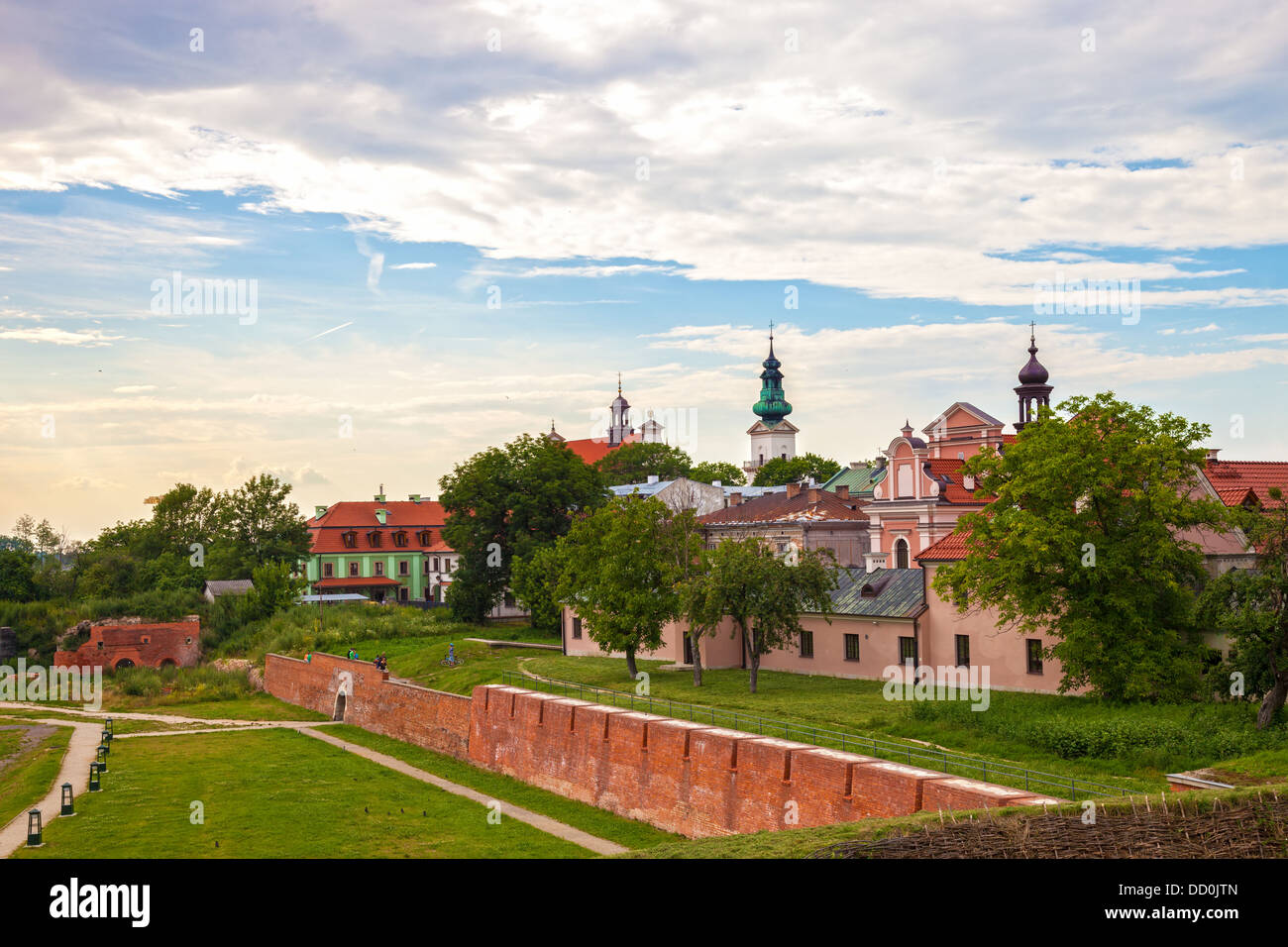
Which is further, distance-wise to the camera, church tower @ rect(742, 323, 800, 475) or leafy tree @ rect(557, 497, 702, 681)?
church tower @ rect(742, 323, 800, 475)

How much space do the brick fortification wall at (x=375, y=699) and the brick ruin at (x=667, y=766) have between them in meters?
0.08

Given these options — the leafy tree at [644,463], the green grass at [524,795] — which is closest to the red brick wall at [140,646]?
the green grass at [524,795]

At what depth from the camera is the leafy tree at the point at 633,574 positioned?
3725cm

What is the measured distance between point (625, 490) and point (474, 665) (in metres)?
42.8

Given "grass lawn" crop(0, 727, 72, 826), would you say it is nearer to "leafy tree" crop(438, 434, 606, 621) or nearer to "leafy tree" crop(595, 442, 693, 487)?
"leafy tree" crop(438, 434, 606, 621)

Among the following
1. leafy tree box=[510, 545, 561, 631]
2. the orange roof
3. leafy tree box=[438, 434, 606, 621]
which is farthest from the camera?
the orange roof

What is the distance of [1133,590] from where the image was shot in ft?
88.4

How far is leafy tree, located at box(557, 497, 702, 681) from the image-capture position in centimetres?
3725

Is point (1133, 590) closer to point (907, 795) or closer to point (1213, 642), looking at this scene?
point (1213, 642)

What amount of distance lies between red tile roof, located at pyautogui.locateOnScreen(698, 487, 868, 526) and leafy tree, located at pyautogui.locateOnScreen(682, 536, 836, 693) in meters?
22.0

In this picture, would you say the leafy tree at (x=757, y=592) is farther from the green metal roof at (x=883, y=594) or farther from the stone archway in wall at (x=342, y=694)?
the stone archway in wall at (x=342, y=694)

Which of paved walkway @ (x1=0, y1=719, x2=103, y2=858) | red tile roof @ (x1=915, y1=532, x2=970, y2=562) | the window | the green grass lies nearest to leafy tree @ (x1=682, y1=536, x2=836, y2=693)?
red tile roof @ (x1=915, y1=532, x2=970, y2=562)

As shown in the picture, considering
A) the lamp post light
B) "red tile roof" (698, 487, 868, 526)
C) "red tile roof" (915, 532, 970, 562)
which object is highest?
"red tile roof" (698, 487, 868, 526)
